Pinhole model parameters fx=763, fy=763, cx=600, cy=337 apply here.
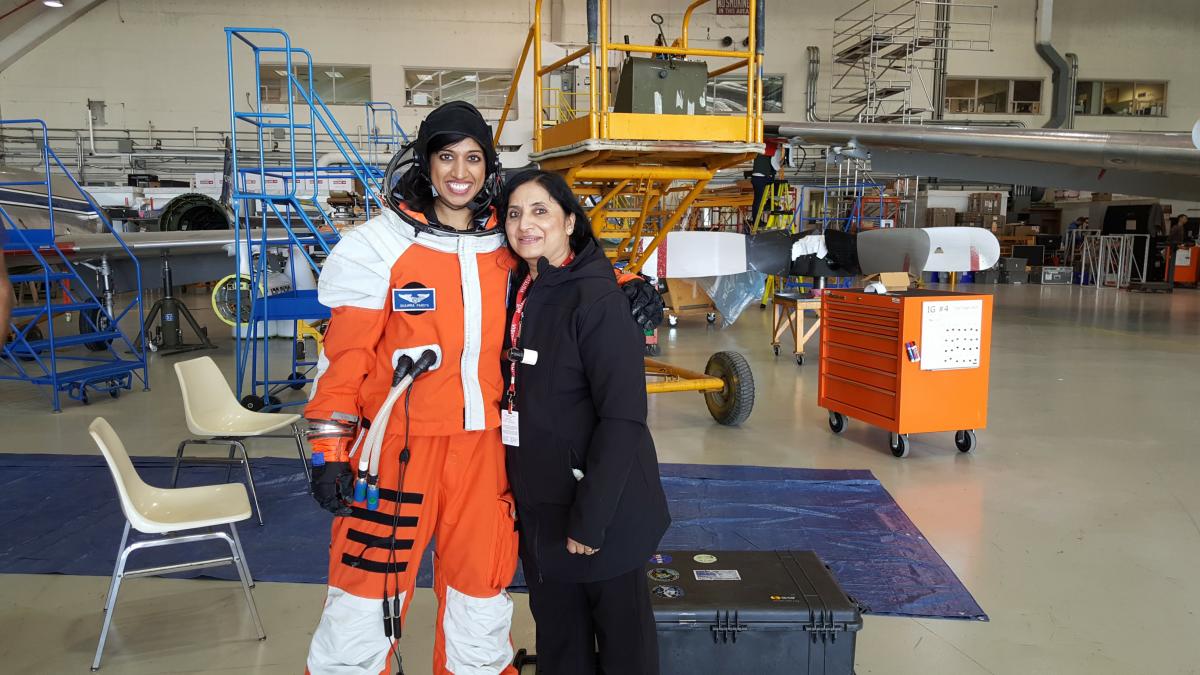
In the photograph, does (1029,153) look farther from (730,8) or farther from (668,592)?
(730,8)

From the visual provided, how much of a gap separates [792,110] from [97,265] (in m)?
17.1

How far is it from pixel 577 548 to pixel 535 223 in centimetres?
86

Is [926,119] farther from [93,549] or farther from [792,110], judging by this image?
[93,549]

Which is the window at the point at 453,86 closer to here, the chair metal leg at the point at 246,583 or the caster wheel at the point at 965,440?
the caster wheel at the point at 965,440

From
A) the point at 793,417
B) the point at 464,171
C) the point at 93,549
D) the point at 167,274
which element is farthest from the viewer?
the point at 167,274

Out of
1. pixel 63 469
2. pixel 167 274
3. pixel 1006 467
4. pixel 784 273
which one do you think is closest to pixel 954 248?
pixel 784 273

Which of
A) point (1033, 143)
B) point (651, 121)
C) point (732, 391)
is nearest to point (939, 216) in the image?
point (1033, 143)

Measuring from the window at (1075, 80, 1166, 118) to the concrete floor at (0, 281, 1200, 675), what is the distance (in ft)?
54.0

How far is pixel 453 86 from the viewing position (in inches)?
797

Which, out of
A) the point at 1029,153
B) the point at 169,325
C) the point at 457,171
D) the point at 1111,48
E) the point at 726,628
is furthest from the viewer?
the point at 1111,48

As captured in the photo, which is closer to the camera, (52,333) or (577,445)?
(577,445)

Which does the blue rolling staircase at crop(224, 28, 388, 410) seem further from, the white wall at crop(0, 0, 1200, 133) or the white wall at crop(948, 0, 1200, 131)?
the white wall at crop(948, 0, 1200, 131)

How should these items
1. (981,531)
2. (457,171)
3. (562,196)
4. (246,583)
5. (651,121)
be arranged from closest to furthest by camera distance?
(562,196), (457,171), (246,583), (981,531), (651,121)

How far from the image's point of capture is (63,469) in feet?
16.7
